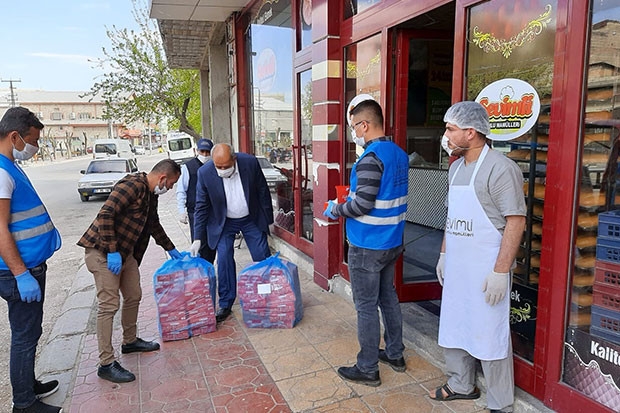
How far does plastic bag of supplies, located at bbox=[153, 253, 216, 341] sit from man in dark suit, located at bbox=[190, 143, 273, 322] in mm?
374

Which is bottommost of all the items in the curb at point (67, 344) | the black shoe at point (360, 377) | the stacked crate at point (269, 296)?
the curb at point (67, 344)

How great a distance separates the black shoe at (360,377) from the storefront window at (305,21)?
12.6ft

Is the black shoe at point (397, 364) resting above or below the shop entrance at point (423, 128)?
below

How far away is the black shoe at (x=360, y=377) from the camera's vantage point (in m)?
3.01

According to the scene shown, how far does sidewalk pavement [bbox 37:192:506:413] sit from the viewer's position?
9.35ft

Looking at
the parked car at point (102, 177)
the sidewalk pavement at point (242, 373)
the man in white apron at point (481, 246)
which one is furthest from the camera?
the parked car at point (102, 177)

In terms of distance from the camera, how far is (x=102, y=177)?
49.1ft

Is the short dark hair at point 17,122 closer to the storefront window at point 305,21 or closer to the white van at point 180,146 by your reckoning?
the storefront window at point 305,21

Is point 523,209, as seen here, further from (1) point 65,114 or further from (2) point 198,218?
(1) point 65,114

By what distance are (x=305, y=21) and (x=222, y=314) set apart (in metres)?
3.63

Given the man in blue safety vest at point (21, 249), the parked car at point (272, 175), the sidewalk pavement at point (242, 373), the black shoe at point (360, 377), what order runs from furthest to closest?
the parked car at point (272, 175) < the black shoe at point (360, 377) < the sidewalk pavement at point (242, 373) < the man in blue safety vest at point (21, 249)

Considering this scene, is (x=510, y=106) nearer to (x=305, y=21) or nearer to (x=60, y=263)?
(x=305, y=21)

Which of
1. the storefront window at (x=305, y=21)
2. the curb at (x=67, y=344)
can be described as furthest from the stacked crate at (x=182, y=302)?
the storefront window at (x=305, y=21)

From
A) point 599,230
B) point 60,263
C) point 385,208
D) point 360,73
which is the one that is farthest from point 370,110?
point 60,263
